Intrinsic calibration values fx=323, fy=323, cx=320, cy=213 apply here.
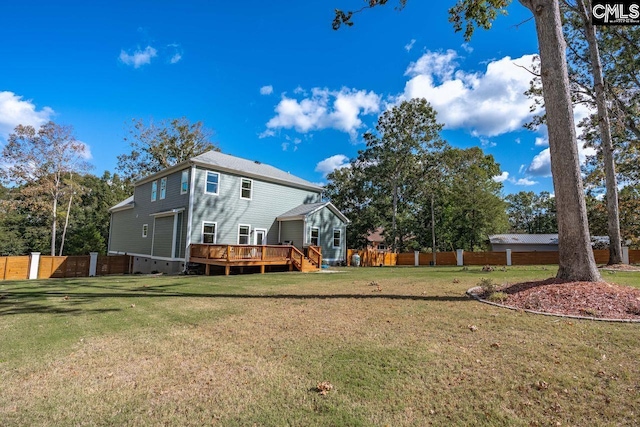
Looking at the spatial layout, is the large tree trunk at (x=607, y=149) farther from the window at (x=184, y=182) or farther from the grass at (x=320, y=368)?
the window at (x=184, y=182)

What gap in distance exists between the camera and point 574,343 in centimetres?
415

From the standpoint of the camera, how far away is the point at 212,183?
18281mm

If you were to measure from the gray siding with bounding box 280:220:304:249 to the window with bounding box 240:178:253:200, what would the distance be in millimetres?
3036

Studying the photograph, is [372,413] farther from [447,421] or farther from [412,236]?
[412,236]

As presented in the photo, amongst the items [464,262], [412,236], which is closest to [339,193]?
[412,236]

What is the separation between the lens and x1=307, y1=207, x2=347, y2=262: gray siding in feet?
68.0

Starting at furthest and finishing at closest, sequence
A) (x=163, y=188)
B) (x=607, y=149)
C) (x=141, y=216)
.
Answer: (x=141, y=216), (x=163, y=188), (x=607, y=149)

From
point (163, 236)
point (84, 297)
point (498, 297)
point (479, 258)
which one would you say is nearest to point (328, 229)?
point (163, 236)

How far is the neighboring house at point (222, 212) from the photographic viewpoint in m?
17.8

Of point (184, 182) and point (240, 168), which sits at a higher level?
point (240, 168)

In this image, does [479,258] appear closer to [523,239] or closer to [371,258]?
→ [371,258]

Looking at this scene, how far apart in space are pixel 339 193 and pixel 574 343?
101 ft

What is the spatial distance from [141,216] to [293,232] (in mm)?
11401

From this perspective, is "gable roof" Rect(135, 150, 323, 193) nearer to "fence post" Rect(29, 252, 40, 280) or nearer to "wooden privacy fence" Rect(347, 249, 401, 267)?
"wooden privacy fence" Rect(347, 249, 401, 267)
